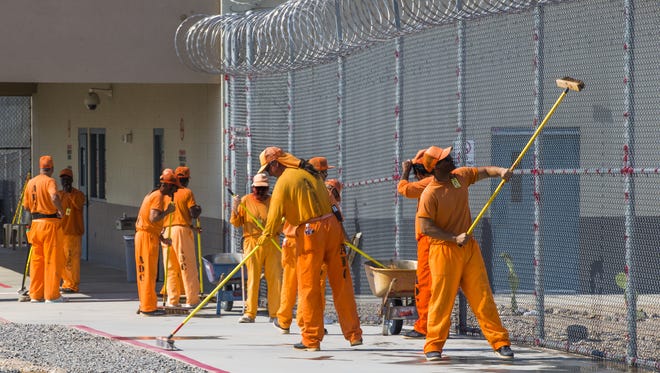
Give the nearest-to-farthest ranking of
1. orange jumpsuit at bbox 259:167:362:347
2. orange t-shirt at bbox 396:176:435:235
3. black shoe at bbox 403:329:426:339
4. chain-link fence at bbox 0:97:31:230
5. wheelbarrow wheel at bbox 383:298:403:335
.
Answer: orange jumpsuit at bbox 259:167:362:347 → orange t-shirt at bbox 396:176:435:235 → black shoe at bbox 403:329:426:339 → wheelbarrow wheel at bbox 383:298:403:335 → chain-link fence at bbox 0:97:31:230

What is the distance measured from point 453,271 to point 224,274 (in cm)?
480

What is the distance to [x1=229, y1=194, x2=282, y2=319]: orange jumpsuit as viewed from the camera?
48.4 feet

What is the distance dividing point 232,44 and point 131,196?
6.36 meters

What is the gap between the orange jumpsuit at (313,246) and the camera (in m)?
11.9

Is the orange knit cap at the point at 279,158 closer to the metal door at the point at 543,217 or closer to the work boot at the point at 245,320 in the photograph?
the metal door at the point at 543,217

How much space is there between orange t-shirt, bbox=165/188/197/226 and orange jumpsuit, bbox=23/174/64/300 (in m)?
1.79

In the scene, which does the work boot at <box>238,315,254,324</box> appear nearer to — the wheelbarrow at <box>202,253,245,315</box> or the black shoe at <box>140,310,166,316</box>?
the wheelbarrow at <box>202,253,245,315</box>

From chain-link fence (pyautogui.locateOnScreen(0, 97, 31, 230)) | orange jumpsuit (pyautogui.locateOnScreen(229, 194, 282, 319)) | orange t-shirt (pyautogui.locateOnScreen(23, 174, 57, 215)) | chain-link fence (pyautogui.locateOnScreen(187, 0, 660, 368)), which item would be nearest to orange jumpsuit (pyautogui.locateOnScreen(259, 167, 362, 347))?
chain-link fence (pyautogui.locateOnScreen(187, 0, 660, 368))

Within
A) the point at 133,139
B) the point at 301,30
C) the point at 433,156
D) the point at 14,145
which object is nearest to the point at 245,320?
the point at 301,30

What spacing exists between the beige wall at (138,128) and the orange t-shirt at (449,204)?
7.52 m

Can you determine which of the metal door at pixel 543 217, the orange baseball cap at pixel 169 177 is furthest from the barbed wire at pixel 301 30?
the orange baseball cap at pixel 169 177

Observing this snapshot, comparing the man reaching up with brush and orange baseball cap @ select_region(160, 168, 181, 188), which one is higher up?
orange baseball cap @ select_region(160, 168, 181, 188)

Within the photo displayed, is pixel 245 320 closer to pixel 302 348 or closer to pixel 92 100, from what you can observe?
pixel 302 348

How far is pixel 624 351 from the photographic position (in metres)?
11.6
